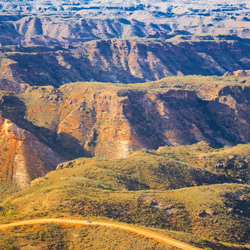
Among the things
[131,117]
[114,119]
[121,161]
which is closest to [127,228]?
[121,161]

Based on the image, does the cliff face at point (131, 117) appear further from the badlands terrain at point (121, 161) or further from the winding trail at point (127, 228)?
the winding trail at point (127, 228)

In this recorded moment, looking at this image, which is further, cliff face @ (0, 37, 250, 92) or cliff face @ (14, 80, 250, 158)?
cliff face @ (0, 37, 250, 92)

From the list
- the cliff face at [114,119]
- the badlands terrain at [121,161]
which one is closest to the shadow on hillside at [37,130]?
the cliff face at [114,119]

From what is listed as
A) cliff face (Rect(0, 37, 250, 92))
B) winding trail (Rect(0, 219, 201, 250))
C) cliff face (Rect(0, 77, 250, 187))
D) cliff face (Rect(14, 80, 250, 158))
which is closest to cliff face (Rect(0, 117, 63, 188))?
cliff face (Rect(0, 77, 250, 187))

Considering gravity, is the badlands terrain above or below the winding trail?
above

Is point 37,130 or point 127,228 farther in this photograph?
point 37,130

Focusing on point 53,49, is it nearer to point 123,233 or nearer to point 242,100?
point 242,100

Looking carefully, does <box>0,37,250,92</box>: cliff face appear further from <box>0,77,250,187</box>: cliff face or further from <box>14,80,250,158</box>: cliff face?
<box>14,80,250,158</box>: cliff face

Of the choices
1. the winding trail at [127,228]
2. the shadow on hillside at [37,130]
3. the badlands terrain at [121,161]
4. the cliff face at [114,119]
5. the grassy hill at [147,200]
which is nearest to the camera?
the winding trail at [127,228]

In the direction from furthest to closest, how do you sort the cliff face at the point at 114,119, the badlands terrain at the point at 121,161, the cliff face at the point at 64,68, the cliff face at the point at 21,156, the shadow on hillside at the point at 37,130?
the cliff face at the point at 64,68
the shadow on hillside at the point at 37,130
the cliff face at the point at 114,119
the cliff face at the point at 21,156
the badlands terrain at the point at 121,161

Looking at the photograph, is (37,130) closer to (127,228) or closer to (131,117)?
(131,117)

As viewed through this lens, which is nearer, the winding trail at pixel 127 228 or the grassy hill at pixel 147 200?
the winding trail at pixel 127 228

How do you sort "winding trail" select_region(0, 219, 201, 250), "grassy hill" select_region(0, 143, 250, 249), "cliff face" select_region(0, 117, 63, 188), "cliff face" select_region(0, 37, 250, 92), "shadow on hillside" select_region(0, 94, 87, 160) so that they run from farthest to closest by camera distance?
"cliff face" select_region(0, 37, 250, 92) < "shadow on hillside" select_region(0, 94, 87, 160) < "cliff face" select_region(0, 117, 63, 188) < "grassy hill" select_region(0, 143, 250, 249) < "winding trail" select_region(0, 219, 201, 250)
